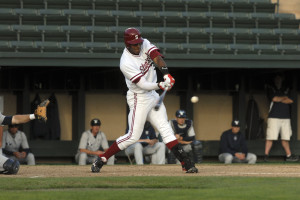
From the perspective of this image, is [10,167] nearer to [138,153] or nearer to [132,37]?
[132,37]

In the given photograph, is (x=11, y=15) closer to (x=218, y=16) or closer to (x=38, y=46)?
(x=38, y=46)

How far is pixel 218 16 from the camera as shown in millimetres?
15695

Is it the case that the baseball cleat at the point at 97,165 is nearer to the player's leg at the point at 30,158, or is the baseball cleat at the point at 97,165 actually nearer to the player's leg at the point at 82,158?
the player's leg at the point at 82,158

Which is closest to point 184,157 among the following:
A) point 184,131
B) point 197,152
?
point 184,131

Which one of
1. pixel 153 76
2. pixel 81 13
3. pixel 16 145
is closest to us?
pixel 153 76

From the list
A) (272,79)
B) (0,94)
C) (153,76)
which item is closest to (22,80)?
(0,94)

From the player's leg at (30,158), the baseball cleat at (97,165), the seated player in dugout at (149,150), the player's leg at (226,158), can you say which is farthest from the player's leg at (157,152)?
the baseball cleat at (97,165)

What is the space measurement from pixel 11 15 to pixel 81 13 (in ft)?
4.43
